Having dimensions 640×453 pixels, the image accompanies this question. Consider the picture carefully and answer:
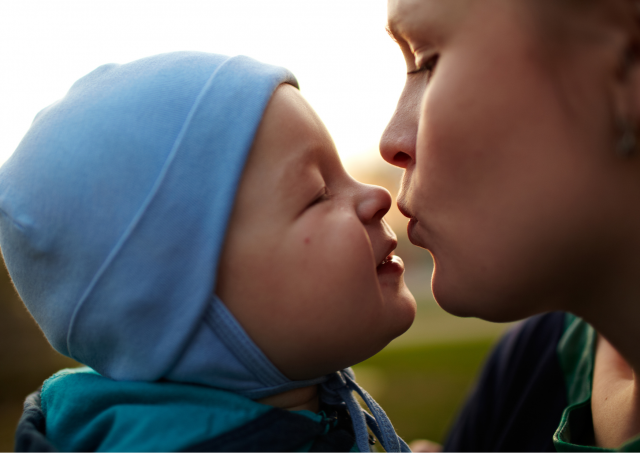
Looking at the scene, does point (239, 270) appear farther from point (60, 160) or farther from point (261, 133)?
point (60, 160)

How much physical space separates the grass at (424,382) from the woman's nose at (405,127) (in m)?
3.17

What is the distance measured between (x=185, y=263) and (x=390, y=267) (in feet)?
2.22

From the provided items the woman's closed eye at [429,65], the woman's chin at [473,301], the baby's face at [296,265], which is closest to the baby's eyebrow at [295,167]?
the baby's face at [296,265]

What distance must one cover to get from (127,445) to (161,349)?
0.25 m

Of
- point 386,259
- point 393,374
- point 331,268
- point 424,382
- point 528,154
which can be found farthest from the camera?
point 393,374

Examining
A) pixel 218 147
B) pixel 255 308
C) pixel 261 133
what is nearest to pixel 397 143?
pixel 261 133

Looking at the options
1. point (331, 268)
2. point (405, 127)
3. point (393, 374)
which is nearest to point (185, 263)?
point (331, 268)

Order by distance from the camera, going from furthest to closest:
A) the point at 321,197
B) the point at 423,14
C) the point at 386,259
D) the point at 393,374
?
the point at 393,374 < the point at 386,259 < the point at 321,197 < the point at 423,14

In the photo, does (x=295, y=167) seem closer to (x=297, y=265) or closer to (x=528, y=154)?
(x=297, y=265)

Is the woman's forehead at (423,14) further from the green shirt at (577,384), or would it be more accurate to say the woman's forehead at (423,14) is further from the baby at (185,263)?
the green shirt at (577,384)

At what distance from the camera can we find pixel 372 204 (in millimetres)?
1581

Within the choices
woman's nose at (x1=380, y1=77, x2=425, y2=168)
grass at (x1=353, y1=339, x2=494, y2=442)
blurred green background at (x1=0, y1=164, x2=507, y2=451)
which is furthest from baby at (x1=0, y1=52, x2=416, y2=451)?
grass at (x1=353, y1=339, x2=494, y2=442)

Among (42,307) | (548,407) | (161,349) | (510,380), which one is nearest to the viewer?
(161,349)

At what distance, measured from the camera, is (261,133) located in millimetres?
1466
